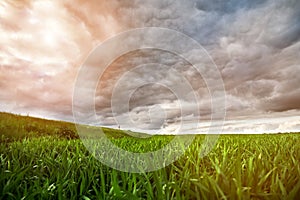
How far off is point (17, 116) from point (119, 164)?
1735 cm

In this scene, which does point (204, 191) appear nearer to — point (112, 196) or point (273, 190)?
point (273, 190)

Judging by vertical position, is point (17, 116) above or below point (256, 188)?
above

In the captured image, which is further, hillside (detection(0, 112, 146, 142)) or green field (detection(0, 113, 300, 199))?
hillside (detection(0, 112, 146, 142))

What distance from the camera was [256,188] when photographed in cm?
244

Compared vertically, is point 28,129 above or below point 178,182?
above

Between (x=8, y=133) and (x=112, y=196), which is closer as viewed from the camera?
(x=112, y=196)

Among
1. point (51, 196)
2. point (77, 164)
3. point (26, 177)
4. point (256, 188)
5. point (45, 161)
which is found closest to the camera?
point (256, 188)

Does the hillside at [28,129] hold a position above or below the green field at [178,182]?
above

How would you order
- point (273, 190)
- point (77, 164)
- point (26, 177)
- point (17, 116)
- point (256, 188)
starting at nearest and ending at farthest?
point (273, 190) → point (256, 188) → point (26, 177) → point (77, 164) → point (17, 116)

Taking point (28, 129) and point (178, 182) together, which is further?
point (28, 129)

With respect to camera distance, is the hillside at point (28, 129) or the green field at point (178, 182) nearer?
the green field at point (178, 182)

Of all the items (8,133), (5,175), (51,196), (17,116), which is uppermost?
(17,116)

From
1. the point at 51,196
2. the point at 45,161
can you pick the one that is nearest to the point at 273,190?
the point at 51,196

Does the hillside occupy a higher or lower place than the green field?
higher
